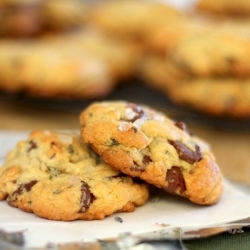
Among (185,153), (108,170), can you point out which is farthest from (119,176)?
(185,153)

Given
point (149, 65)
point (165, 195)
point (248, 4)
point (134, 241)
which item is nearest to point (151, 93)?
point (149, 65)

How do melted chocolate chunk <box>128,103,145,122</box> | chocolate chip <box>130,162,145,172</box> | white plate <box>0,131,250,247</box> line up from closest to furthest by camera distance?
1. white plate <box>0,131,250,247</box>
2. chocolate chip <box>130,162,145,172</box>
3. melted chocolate chunk <box>128,103,145,122</box>

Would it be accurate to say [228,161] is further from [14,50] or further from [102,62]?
[14,50]

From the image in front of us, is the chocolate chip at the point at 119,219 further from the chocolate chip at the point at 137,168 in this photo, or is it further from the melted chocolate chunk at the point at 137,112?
the melted chocolate chunk at the point at 137,112

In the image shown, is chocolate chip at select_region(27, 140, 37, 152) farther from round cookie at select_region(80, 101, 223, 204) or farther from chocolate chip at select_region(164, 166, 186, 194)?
chocolate chip at select_region(164, 166, 186, 194)

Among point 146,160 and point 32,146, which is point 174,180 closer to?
point 146,160

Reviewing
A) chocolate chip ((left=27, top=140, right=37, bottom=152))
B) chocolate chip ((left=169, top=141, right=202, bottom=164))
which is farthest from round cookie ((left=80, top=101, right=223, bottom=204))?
chocolate chip ((left=27, top=140, right=37, bottom=152))
